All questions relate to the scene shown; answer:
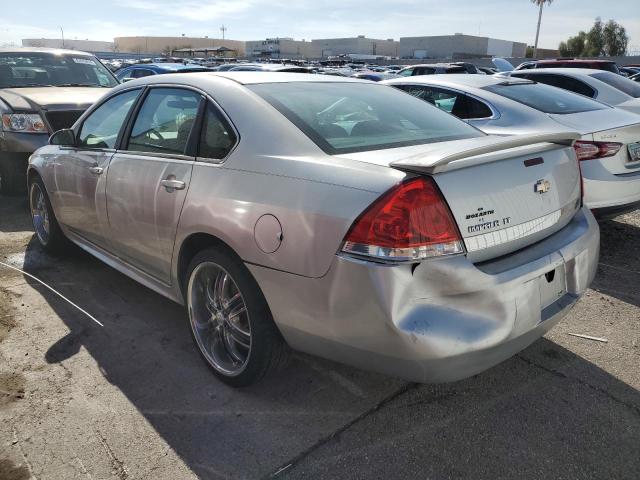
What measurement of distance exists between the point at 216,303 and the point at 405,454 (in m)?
1.28

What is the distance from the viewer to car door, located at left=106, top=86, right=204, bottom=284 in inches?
118

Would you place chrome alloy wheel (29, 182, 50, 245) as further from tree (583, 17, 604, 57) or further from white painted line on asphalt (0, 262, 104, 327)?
tree (583, 17, 604, 57)

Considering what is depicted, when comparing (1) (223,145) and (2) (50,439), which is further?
(1) (223,145)

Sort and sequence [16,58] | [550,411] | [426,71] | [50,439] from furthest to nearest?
[426,71]
[16,58]
[550,411]
[50,439]

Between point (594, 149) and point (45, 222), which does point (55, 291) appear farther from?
point (594, 149)

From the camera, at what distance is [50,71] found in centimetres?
786

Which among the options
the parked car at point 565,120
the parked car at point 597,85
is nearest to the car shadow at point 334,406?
the parked car at point 565,120

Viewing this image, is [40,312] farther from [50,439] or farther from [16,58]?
[16,58]

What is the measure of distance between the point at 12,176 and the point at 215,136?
5.11 m

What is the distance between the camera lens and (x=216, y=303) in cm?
299

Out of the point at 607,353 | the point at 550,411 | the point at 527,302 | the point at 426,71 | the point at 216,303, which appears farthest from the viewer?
the point at 426,71

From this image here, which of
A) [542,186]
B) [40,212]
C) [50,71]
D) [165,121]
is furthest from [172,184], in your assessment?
[50,71]

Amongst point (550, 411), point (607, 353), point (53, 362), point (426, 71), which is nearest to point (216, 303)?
point (53, 362)

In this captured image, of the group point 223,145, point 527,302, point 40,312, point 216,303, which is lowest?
point 40,312
